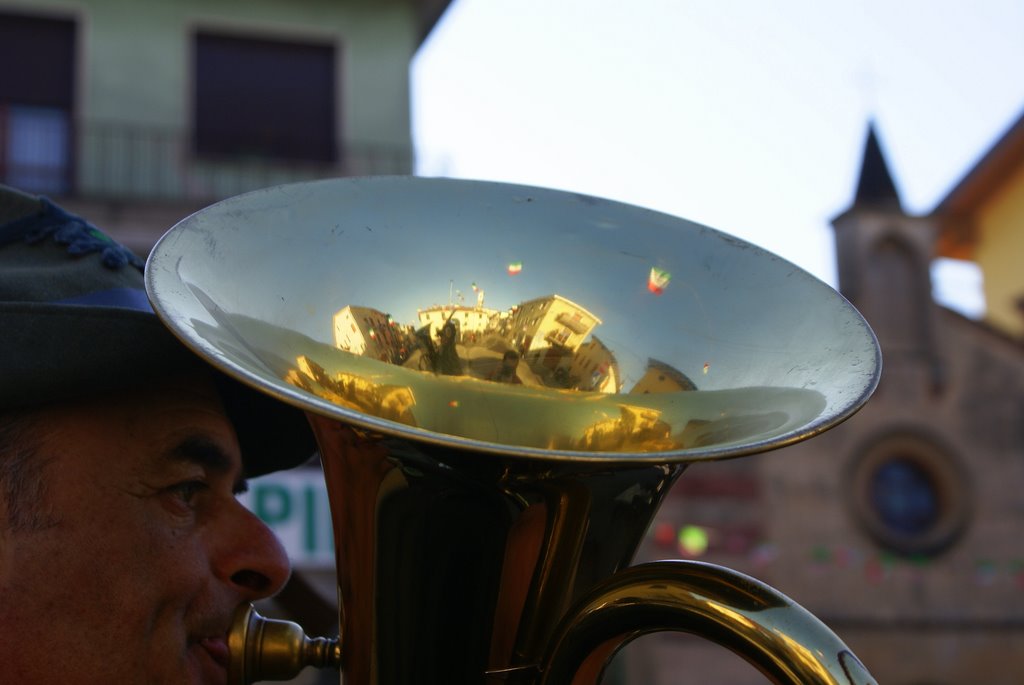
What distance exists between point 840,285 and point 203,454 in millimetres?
12571

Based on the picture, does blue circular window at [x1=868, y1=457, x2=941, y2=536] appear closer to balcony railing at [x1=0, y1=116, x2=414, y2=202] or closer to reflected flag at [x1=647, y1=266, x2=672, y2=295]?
balcony railing at [x1=0, y1=116, x2=414, y2=202]

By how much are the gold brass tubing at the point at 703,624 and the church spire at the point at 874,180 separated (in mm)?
12987

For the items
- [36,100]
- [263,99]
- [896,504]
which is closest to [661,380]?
[263,99]

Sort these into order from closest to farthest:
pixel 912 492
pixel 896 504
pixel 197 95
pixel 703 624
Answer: pixel 703 624 < pixel 197 95 < pixel 896 504 < pixel 912 492

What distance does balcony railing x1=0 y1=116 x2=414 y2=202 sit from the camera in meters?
9.05

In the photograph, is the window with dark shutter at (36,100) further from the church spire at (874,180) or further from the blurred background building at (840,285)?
the church spire at (874,180)

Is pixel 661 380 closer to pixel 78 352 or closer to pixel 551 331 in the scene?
pixel 551 331

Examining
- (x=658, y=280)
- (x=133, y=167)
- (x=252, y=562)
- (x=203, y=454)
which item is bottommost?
(x=252, y=562)

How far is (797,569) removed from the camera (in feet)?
39.2

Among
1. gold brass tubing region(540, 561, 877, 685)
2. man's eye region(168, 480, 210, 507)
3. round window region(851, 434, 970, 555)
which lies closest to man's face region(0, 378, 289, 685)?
man's eye region(168, 480, 210, 507)

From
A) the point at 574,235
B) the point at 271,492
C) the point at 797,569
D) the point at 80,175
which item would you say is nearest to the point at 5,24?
the point at 80,175

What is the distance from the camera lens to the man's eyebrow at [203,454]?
4.86 feet

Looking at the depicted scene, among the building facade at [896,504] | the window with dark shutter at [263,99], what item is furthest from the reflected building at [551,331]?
the building facade at [896,504]

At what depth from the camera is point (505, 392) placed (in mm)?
1279
